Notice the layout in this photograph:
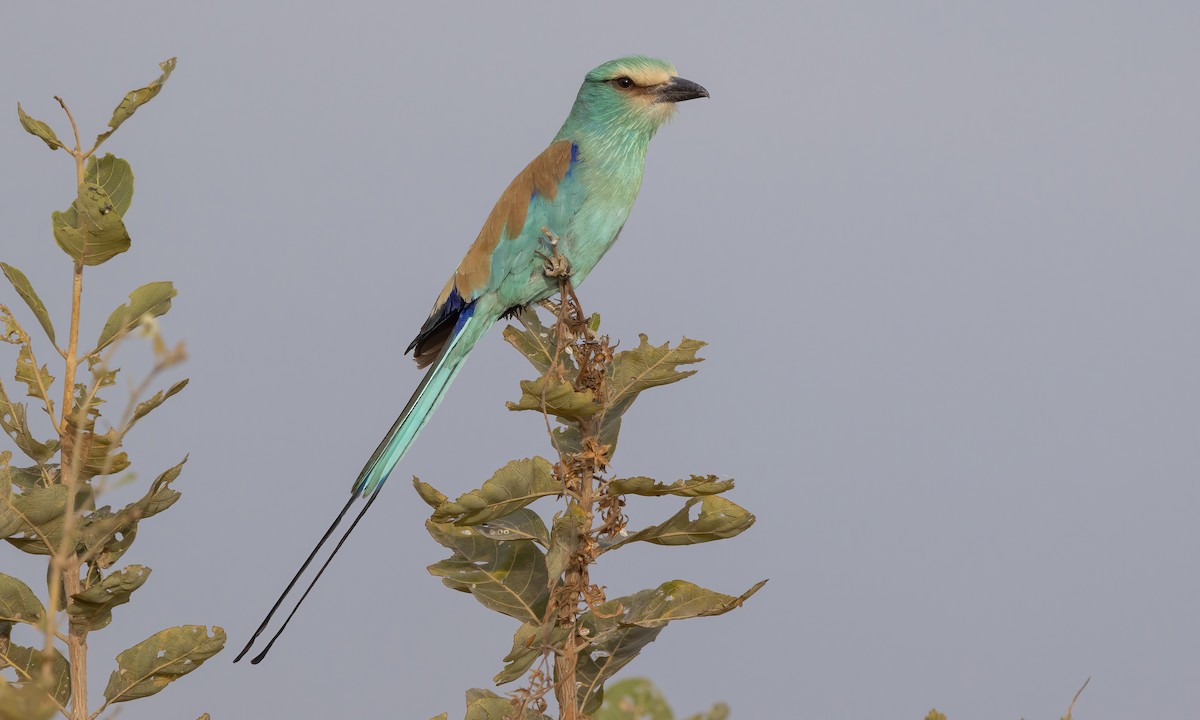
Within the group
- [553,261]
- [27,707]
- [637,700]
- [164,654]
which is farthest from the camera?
[553,261]

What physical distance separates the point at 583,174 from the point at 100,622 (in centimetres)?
192

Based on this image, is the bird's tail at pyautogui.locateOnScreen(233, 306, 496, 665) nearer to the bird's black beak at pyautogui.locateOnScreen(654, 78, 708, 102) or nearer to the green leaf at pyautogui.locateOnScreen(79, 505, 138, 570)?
the green leaf at pyautogui.locateOnScreen(79, 505, 138, 570)

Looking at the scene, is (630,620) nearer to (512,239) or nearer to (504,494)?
(504,494)

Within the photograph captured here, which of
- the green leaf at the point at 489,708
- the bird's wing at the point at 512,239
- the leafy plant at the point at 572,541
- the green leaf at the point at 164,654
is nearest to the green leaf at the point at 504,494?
the leafy plant at the point at 572,541

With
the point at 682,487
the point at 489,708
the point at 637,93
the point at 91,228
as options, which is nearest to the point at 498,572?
the point at 489,708

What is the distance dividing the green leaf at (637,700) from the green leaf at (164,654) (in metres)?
0.60

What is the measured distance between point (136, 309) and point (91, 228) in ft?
0.48

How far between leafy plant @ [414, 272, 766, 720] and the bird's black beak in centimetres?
165

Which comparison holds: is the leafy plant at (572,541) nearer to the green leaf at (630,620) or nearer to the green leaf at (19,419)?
the green leaf at (630,620)

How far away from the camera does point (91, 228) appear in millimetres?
1855

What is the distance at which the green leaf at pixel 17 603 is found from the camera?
182 centimetres

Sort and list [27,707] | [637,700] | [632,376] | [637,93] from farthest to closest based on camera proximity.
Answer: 1. [637,93]
2. [632,376]
3. [637,700]
4. [27,707]

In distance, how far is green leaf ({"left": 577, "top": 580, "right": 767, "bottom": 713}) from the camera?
6.12ft

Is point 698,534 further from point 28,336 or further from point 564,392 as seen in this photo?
point 28,336
